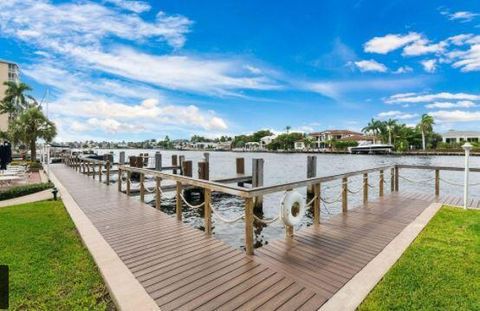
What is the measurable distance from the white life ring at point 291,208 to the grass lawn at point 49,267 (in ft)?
10.4

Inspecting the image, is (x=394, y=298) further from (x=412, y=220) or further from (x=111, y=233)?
(x=111, y=233)

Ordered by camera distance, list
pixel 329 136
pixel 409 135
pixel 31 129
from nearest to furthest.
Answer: pixel 31 129, pixel 409 135, pixel 329 136

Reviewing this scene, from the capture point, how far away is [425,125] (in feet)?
263

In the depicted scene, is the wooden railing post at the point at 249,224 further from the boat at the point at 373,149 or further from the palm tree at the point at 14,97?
the boat at the point at 373,149

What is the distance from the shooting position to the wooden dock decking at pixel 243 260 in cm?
348

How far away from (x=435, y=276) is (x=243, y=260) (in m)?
2.76

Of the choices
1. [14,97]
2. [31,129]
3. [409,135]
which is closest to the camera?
[31,129]

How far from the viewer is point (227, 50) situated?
27031 millimetres

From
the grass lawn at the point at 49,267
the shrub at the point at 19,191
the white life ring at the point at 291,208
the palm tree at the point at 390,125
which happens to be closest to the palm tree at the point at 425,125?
the palm tree at the point at 390,125

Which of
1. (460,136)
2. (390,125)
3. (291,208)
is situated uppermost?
(390,125)

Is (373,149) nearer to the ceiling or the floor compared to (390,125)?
nearer to the floor

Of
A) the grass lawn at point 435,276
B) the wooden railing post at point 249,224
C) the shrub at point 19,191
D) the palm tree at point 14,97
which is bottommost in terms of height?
the grass lawn at point 435,276

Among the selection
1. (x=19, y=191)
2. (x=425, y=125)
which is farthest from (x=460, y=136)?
(x=19, y=191)

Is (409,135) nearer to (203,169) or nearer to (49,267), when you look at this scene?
(203,169)
